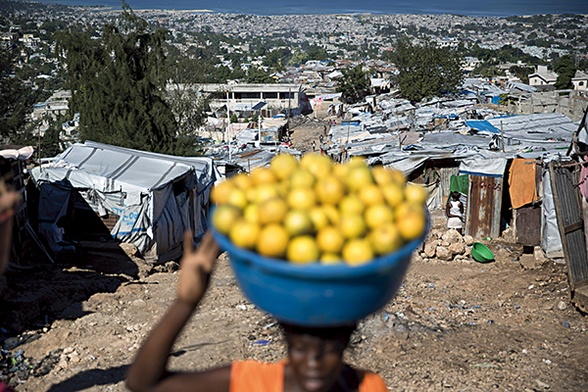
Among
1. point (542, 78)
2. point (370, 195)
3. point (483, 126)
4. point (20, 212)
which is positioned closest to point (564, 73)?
point (542, 78)

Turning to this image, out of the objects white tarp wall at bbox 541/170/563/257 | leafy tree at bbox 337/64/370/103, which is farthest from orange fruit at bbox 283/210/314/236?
leafy tree at bbox 337/64/370/103

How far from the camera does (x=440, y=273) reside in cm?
967

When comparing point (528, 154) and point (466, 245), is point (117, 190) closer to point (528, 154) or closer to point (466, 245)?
point (466, 245)

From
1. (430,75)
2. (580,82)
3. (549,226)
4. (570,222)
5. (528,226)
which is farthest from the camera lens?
(580,82)

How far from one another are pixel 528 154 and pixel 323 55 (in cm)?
9970

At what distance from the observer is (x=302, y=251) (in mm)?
1292

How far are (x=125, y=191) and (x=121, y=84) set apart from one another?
6.08m

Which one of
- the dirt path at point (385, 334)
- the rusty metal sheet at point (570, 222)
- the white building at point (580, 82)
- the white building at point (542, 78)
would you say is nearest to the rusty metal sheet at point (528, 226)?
the dirt path at point (385, 334)

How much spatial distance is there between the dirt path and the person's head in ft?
13.4

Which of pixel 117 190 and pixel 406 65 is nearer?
pixel 117 190

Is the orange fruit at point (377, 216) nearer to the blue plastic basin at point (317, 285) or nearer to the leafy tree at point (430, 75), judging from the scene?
the blue plastic basin at point (317, 285)

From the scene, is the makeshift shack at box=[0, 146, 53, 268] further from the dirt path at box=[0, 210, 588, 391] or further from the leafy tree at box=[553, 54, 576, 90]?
the leafy tree at box=[553, 54, 576, 90]

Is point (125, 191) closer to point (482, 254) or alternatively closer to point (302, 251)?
point (482, 254)

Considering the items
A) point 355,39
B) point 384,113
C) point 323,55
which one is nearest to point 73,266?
point 384,113
